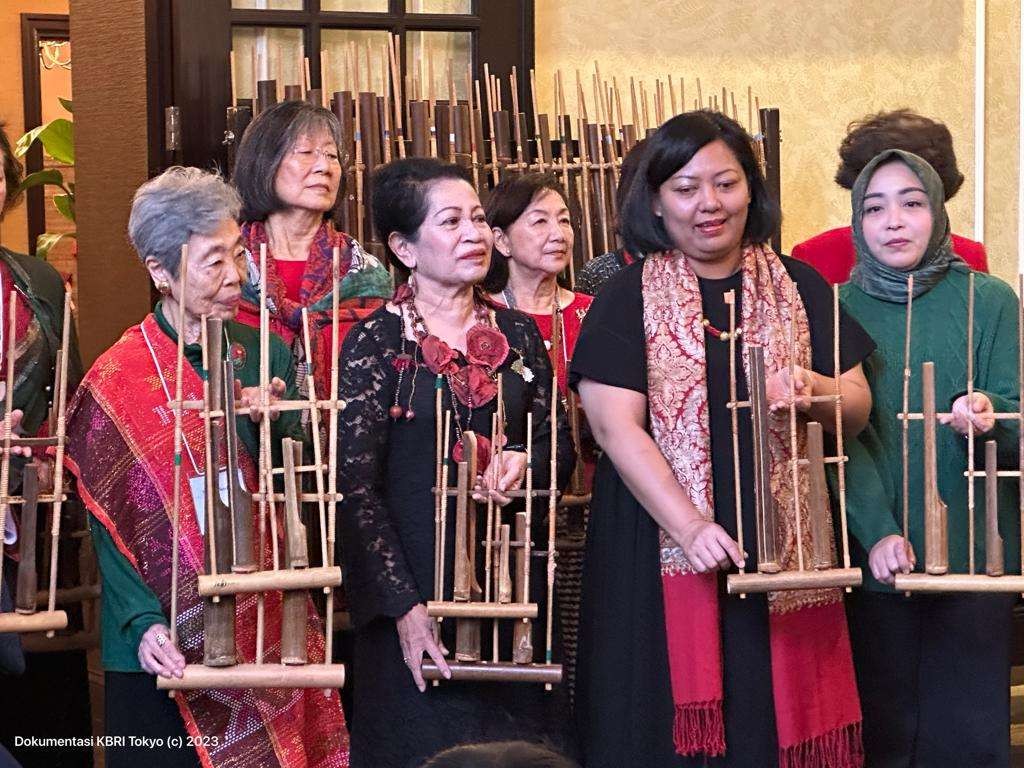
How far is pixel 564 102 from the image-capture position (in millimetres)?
4926

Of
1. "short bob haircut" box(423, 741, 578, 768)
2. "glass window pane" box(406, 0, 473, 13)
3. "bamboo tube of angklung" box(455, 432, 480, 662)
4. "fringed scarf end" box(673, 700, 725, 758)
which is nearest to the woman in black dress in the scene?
"fringed scarf end" box(673, 700, 725, 758)

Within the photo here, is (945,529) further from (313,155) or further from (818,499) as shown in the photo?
(313,155)

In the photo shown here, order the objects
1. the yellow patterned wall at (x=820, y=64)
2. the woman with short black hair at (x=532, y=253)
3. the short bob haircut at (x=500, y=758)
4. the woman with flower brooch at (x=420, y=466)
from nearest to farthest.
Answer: the short bob haircut at (x=500, y=758), the woman with flower brooch at (x=420, y=466), the woman with short black hair at (x=532, y=253), the yellow patterned wall at (x=820, y=64)

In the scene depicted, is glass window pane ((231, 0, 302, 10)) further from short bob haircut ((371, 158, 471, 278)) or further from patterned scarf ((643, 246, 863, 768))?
patterned scarf ((643, 246, 863, 768))

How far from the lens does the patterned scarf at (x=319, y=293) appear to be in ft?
10.8

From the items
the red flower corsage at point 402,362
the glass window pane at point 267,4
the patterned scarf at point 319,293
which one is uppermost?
the glass window pane at point 267,4

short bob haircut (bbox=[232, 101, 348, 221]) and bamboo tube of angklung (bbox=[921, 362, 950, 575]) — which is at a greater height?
short bob haircut (bbox=[232, 101, 348, 221])

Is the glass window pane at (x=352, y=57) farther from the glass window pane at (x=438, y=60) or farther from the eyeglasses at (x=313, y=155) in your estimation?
the eyeglasses at (x=313, y=155)

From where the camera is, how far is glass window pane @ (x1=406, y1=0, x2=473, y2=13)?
4.73m

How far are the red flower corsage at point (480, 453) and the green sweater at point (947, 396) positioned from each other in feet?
2.26

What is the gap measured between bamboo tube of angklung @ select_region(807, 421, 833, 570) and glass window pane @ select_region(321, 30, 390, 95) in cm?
244

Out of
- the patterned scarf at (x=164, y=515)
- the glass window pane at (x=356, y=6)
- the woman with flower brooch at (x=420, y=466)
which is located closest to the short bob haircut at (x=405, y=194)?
the woman with flower brooch at (x=420, y=466)

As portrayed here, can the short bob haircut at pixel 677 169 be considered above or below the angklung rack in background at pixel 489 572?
above

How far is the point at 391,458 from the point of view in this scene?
2775 millimetres
